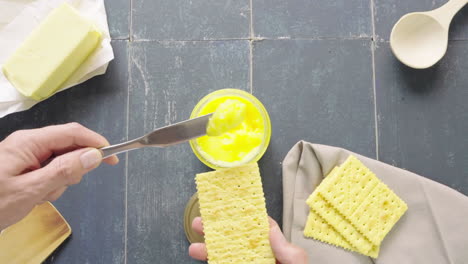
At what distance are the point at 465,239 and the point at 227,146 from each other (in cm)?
65

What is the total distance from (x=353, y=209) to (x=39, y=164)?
773 millimetres

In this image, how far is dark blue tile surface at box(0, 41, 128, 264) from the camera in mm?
1195

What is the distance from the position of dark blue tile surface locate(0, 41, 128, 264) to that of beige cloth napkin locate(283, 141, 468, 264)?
469 millimetres

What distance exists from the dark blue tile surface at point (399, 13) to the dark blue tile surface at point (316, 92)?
0.07m

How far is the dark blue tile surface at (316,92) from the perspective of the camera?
121cm

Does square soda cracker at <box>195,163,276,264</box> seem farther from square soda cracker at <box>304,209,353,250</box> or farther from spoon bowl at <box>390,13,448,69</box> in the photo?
spoon bowl at <box>390,13,448,69</box>

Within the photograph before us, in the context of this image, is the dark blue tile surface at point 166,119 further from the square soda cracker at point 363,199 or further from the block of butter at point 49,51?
the square soda cracker at point 363,199

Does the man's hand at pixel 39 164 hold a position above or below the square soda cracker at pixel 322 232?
above

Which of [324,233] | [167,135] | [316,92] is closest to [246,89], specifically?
[316,92]

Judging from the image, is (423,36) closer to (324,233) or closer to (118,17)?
(324,233)

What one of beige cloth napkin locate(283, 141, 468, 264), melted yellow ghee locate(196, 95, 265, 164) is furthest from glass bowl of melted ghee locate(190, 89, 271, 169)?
beige cloth napkin locate(283, 141, 468, 264)

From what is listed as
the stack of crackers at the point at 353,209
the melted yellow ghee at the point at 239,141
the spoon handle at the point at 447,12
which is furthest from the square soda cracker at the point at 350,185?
the spoon handle at the point at 447,12

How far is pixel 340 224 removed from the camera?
1.10 m

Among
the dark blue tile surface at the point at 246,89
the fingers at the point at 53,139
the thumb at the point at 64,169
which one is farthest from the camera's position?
the dark blue tile surface at the point at 246,89
